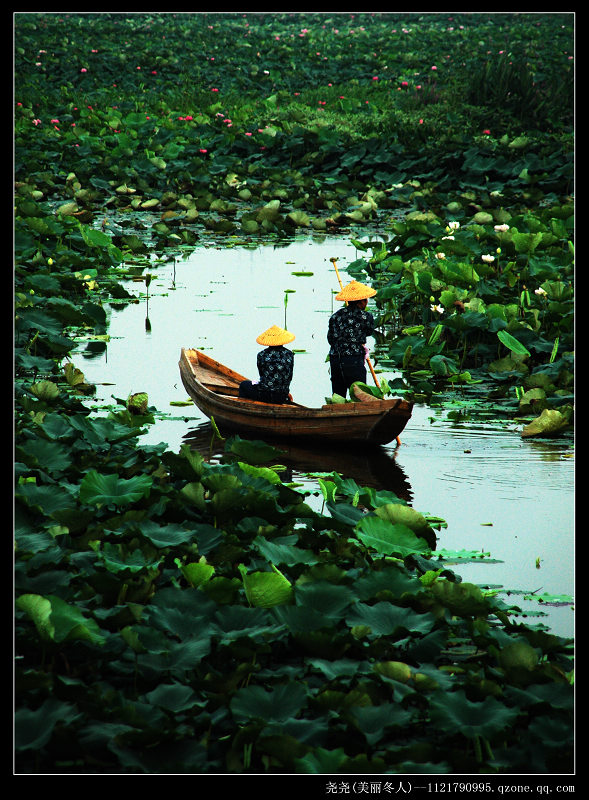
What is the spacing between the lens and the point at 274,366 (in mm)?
7078

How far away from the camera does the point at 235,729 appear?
3082 mm

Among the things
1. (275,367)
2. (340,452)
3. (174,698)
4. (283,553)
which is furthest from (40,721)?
(275,367)

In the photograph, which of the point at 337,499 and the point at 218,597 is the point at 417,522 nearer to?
the point at 337,499

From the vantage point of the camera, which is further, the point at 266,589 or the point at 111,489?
the point at 111,489

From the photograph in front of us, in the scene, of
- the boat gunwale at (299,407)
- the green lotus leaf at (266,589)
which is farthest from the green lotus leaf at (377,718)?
the boat gunwale at (299,407)

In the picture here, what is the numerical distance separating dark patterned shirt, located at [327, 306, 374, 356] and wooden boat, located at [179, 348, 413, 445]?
0.52 m

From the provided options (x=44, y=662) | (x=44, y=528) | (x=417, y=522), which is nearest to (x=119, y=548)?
(x=44, y=528)

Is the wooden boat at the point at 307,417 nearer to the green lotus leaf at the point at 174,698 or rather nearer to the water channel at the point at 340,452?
the water channel at the point at 340,452

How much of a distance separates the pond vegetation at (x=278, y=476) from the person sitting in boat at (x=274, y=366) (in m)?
0.58

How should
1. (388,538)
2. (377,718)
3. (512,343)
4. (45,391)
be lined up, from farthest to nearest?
1. (512,343)
2. (45,391)
3. (388,538)
4. (377,718)

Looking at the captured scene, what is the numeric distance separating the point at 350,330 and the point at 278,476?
223 centimetres

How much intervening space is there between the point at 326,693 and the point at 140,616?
2.62 feet

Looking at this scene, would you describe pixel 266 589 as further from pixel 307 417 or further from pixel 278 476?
pixel 307 417

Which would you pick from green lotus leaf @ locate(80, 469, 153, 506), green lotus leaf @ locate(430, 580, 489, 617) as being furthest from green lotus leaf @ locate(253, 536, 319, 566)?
green lotus leaf @ locate(80, 469, 153, 506)
